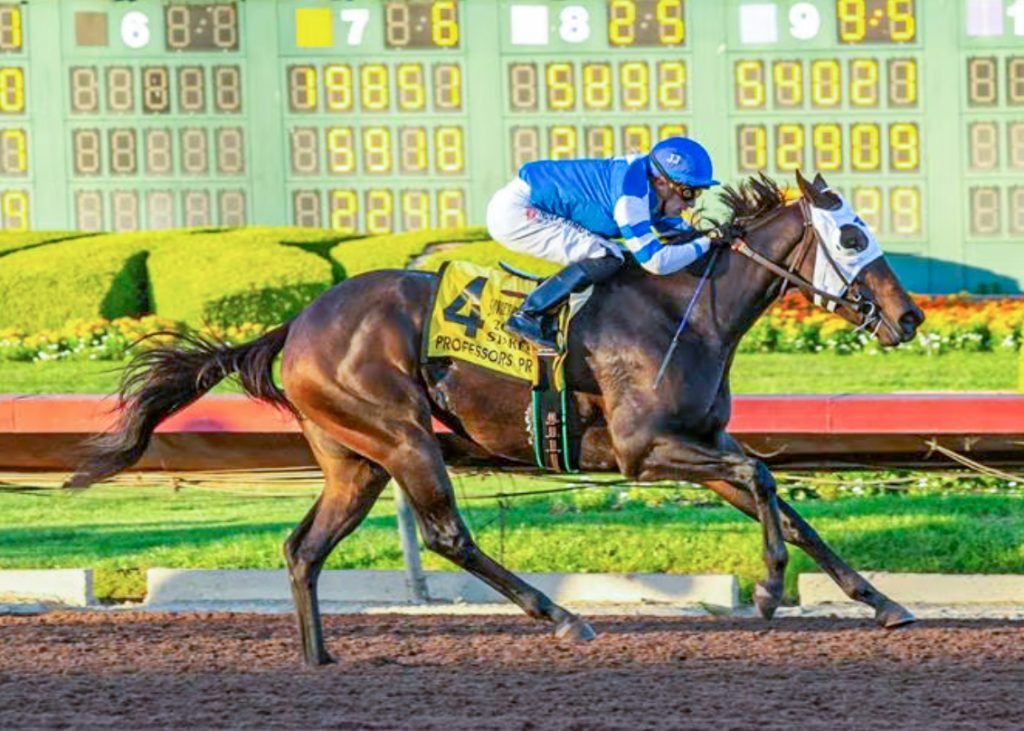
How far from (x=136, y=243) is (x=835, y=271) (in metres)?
11.2

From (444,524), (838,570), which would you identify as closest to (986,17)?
(838,570)

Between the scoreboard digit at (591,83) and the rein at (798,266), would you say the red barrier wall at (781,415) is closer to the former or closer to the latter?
the rein at (798,266)

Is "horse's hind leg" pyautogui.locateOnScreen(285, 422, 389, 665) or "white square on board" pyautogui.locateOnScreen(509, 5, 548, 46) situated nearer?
"horse's hind leg" pyautogui.locateOnScreen(285, 422, 389, 665)

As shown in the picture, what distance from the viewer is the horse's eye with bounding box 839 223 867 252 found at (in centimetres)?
717

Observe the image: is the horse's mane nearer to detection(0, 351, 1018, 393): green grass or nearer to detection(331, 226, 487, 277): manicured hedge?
detection(0, 351, 1018, 393): green grass

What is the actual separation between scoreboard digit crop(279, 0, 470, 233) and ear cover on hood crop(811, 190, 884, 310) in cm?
1074

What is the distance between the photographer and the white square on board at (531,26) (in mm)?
17859

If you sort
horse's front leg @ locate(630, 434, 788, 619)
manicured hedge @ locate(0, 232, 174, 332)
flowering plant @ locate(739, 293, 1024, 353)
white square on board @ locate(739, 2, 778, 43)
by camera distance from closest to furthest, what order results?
horse's front leg @ locate(630, 434, 788, 619) → flowering plant @ locate(739, 293, 1024, 353) → manicured hedge @ locate(0, 232, 174, 332) → white square on board @ locate(739, 2, 778, 43)

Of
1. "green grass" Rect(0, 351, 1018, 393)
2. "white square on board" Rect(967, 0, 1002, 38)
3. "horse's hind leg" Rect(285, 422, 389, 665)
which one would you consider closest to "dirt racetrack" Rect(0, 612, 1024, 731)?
"horse's hind leg" Rect(285, 422, 389, 665)

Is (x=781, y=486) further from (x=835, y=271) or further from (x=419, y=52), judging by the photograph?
(x=419, y=52)

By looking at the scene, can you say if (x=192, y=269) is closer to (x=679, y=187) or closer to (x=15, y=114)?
(x=15, y=114)

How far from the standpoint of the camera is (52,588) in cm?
865

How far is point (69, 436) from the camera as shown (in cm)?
926

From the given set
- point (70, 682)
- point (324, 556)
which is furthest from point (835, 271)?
point (70, 682)
